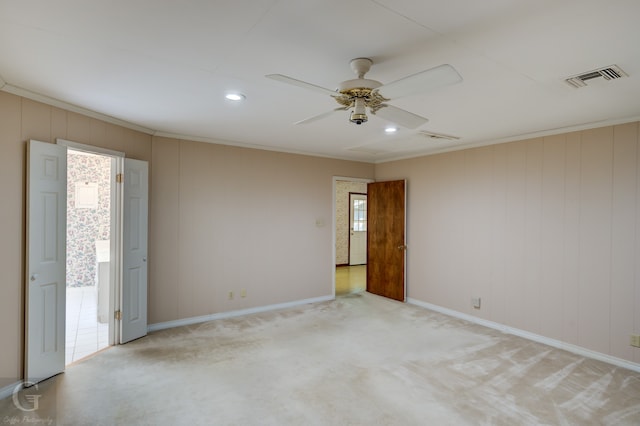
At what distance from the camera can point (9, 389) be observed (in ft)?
8.41

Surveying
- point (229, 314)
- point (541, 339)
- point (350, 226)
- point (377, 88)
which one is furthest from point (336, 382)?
point (350, 226)

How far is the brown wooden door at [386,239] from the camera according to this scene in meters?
5.50

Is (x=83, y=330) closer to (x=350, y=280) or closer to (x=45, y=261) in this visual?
(x=45, y=261)

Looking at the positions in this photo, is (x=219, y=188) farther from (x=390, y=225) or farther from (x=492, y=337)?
(x=492, y=337)

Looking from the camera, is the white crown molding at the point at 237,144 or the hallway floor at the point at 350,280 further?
the hallway floor at the point at 350,280

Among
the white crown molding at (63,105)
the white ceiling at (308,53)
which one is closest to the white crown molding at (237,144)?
the white crown molding at (63,105)

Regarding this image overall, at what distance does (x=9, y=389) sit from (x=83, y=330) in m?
1.54

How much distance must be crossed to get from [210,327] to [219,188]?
1.83 metres

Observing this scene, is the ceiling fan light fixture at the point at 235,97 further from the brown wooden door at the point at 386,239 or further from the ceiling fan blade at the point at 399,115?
the brown wooden door at the point at 386,239

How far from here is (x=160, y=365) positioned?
3090 millimetres

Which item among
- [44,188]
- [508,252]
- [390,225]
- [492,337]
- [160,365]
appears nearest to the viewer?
[44,188]

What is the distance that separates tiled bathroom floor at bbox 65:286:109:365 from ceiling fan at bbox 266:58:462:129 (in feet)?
11.5

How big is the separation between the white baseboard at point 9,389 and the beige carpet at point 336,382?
0.15 m

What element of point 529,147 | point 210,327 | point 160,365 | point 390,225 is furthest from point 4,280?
point 529,147
